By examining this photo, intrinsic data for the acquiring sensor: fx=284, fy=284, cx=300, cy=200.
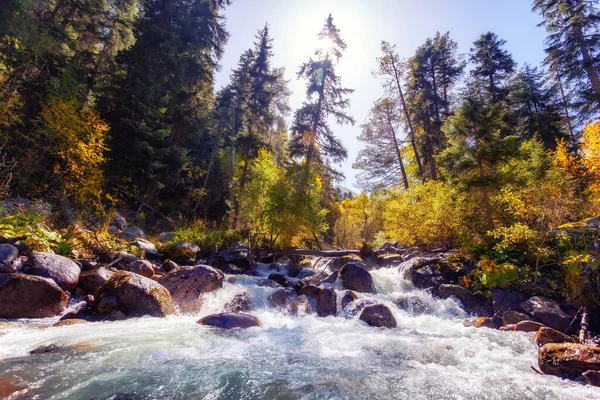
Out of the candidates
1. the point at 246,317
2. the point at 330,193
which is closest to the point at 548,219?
the point at 246,317

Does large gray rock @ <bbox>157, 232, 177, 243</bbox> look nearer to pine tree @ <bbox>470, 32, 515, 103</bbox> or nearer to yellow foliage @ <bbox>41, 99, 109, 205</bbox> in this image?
yellow foliage @ <bbox>41, 99, 109, 205</bbox>

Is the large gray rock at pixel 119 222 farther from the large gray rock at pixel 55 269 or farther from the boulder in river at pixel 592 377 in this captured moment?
the boulder in river at pixel 592 377

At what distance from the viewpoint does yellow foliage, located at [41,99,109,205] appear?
10625 mm

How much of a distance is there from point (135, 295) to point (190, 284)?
5.00 feet

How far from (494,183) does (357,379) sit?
9.83 meters

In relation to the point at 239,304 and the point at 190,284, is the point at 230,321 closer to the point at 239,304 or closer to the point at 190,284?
the point at 239,304

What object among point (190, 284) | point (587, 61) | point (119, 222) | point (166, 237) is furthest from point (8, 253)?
point (587, 61)

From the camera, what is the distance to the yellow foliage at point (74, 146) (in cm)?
1062

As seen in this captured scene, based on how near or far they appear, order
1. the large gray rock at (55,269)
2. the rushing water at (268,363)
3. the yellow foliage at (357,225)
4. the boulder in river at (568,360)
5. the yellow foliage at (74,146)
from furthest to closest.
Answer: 1. the yellow foliage at (357,225)
2. the yellow foliage at (74,146)
3. the large gray rock at (55,269)
4. the boulder in river at (568,360)
5. the rushing water at (268,363)

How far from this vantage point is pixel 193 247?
11320 millimetres

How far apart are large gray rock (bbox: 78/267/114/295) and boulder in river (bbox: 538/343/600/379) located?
8.44 metres

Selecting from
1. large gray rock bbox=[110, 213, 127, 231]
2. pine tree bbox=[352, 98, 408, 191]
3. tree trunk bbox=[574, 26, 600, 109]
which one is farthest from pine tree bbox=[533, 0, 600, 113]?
large gray rock bbox=[110, 213, 127, 231]

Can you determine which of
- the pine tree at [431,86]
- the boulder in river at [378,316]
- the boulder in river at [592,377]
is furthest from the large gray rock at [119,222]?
the pine tree at [431,86]

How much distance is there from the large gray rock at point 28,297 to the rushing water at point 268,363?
0.29 metres
